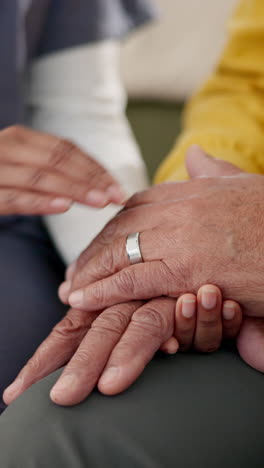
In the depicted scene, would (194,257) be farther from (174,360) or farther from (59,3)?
(59,3)

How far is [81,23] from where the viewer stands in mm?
1078

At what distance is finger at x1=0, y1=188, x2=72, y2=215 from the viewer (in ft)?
2.40

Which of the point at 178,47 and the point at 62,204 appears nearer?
the point at 62,204

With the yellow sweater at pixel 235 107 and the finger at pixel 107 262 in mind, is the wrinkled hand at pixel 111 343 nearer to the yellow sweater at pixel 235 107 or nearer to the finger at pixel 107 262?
the finger at pixel 107 262

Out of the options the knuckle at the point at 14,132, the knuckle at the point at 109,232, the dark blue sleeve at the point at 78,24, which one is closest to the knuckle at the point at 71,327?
the knuckle at the point at 109,232

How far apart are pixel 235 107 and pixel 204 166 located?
35 cm

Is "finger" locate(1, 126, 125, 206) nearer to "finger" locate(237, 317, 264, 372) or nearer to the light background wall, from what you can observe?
"finger" locate(237, 317, 264, 372)

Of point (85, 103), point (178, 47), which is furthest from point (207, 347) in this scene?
point (178, 47)

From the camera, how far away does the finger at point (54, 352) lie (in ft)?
2.23

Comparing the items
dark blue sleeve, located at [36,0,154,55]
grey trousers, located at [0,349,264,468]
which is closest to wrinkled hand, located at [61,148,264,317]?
grey trousers, located at [0,349,264,468]

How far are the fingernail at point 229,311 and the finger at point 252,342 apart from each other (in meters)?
0.03

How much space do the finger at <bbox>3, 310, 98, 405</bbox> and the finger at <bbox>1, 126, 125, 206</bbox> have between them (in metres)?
0.14

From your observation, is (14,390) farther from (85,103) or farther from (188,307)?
(85,103)

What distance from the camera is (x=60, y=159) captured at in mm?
768
